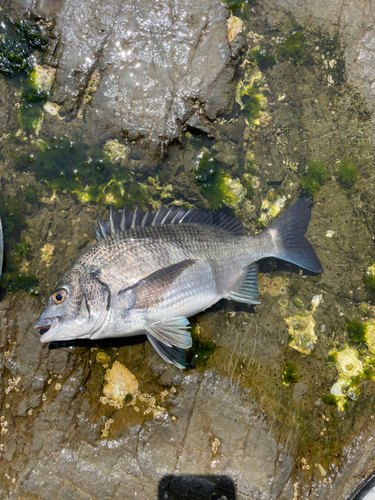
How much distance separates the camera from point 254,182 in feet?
15.2

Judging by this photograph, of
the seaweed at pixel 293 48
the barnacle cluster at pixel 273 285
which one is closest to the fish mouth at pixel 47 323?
the barnacle cluster at pixel 273 285

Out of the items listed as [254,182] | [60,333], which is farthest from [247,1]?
[60,333]

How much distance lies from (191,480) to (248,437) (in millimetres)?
764

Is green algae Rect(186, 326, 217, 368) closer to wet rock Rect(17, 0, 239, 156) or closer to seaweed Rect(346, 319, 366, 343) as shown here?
seaweed Rect(346, 319, 366, 343)

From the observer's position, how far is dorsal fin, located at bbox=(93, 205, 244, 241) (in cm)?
379

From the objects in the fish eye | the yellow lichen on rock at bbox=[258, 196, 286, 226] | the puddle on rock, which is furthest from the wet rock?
the fish eye

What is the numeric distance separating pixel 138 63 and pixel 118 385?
3989 millimetres

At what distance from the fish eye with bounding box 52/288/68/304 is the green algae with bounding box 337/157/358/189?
3.94 meters

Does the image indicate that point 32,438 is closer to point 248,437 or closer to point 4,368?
point 4,368

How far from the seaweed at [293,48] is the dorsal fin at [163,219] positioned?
8.35 feet

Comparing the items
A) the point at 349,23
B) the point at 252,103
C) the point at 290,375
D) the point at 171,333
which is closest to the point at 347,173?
the point at 252,103

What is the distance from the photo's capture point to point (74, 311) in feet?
10.5

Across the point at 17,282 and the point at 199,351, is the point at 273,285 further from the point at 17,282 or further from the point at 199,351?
the point at 17,282

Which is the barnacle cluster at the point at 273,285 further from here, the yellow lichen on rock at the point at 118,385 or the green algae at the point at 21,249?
the green algae at the point at 21,249
